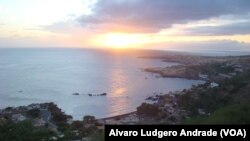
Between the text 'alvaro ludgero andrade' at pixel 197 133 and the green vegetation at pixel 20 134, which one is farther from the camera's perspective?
the green vegetation at pixel 20 134

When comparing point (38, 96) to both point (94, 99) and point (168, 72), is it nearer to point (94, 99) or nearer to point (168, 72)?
A: point (94, 99)

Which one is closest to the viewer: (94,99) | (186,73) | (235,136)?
(235,136)

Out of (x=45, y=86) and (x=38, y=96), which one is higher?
(x=45, y=86)

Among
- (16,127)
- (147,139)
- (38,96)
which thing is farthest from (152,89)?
(147,139)

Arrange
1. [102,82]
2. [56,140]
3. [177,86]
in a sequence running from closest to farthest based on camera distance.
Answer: [56,140] < [177,86] < [102,82]

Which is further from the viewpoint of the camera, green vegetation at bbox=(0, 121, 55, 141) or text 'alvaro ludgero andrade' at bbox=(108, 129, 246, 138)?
green vegetation at bbox=(0, 121, 55, 141)

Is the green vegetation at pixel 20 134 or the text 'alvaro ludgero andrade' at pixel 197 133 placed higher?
the green vegetation at pixel 20 134

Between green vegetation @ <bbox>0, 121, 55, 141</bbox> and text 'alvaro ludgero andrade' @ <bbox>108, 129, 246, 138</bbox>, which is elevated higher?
green vegetation @ <bbox>0, 121, 55, 141</bbox>

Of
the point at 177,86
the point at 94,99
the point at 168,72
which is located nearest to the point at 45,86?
the point at 94,99

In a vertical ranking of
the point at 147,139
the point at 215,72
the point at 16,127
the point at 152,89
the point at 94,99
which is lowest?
the point at 147,139

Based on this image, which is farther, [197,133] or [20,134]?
[20,134]

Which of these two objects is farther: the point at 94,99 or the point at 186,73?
the point at 186,73
